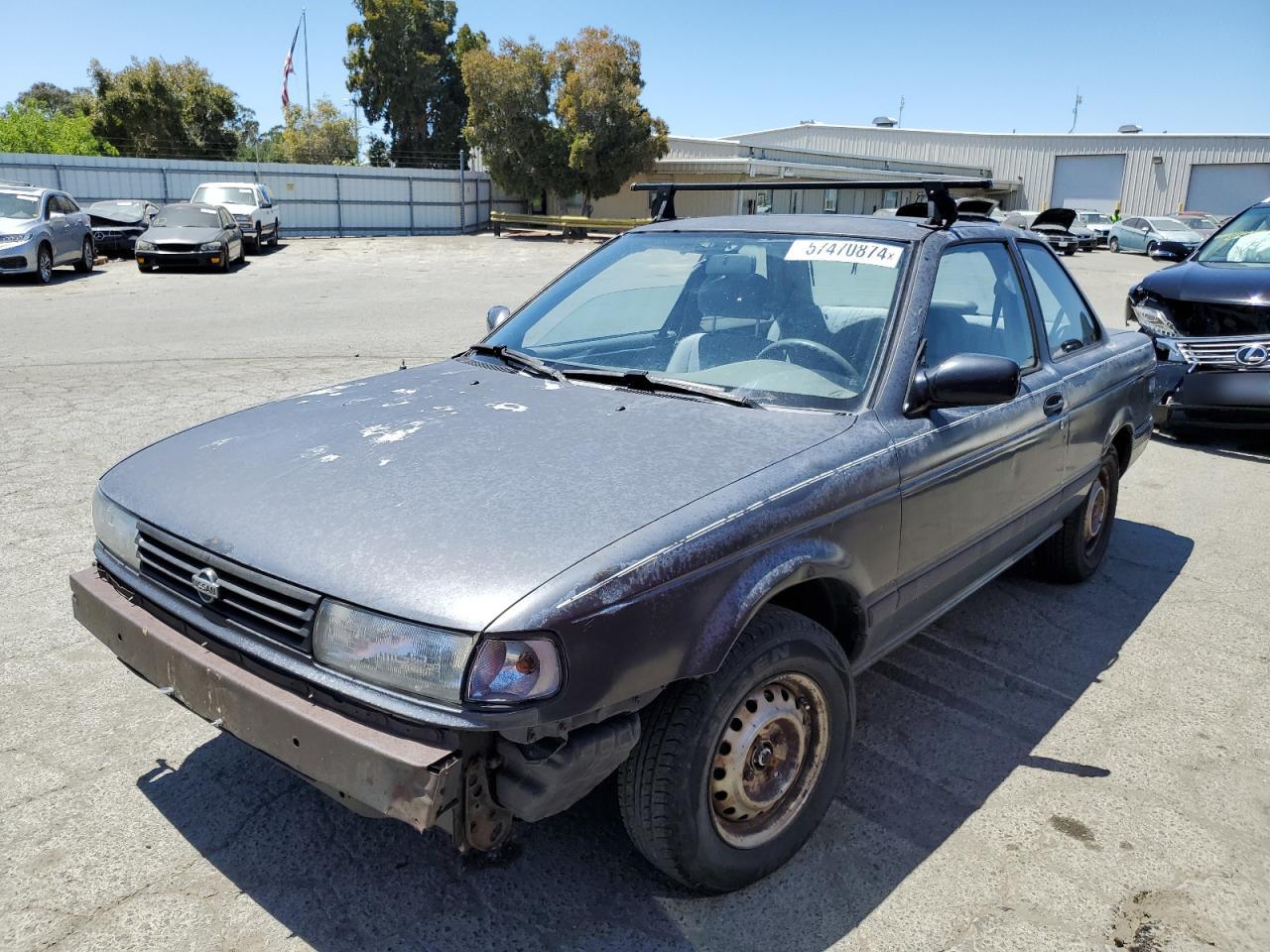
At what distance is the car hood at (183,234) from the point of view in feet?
61.4

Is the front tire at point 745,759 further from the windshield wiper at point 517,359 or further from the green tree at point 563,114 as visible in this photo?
the green tree at point 563,114

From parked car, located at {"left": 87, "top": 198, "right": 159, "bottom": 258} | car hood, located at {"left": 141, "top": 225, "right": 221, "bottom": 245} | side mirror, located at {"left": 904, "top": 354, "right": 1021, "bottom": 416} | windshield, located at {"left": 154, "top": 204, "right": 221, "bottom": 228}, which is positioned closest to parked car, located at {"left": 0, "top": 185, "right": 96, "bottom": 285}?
car hood, located at {"left": 141, "top": 225, "right": 221, "bottom": 245}

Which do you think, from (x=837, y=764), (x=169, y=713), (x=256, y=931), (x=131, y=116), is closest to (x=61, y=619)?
(x=169, y=713)

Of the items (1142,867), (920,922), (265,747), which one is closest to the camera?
(265,747)

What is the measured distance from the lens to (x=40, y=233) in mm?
16562

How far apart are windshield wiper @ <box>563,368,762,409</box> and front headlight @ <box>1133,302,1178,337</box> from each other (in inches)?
240

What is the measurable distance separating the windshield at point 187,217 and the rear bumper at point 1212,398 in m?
18.1

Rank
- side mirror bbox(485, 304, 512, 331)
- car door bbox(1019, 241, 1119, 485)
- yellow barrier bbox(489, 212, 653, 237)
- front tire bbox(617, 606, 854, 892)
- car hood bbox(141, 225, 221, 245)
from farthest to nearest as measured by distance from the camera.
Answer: yellow barrier bbox(489, 212, 653, 237) → car hood bbox(141, 225, 221, 245) → side mirror bbox(485, 304, 512, 331) → car door bbox(1019, 241, 1119, 485) → front tire bbox(617, 606, 854, 892)

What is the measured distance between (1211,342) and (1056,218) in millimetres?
3687

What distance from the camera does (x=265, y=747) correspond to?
226 cm

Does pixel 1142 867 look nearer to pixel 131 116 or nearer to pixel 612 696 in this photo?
pixel 612 696

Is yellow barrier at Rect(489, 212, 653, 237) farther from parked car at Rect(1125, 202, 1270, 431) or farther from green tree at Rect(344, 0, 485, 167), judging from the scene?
parked car at Rect(1125, 202, 1270, 431)

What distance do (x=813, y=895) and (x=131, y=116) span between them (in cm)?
4938

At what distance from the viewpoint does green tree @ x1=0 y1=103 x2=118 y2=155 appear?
4491cm
